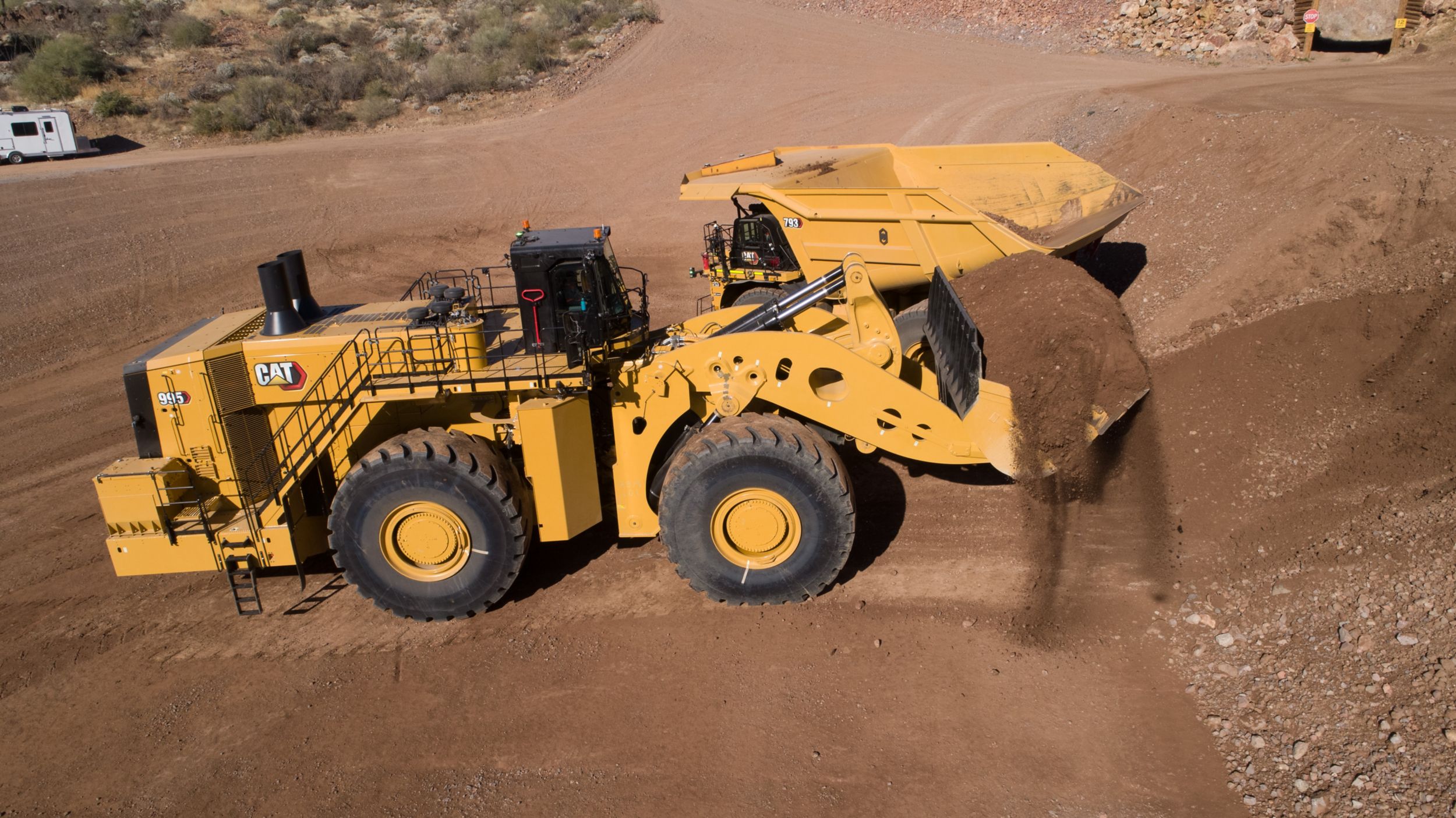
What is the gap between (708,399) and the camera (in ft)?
23.7

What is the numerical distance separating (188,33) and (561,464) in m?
30.2

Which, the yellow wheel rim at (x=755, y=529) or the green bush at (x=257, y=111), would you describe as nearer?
the yellow wheel rim at (x=755, y=529)

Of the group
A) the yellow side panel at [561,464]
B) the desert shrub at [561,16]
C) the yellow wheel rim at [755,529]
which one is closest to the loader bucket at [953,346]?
the yellow wheel rim at [755,529]

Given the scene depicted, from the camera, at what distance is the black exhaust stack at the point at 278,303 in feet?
24.3

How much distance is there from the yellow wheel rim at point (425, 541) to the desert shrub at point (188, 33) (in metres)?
29.7

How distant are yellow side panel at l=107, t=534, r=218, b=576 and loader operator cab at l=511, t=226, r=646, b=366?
297 centimetres

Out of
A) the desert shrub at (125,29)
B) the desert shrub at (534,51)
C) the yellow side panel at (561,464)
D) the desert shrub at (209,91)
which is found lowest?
the yellow side panel at (561,464)

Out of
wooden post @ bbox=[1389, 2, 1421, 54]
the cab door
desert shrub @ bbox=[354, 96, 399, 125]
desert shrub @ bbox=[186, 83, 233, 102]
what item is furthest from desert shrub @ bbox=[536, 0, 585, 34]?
wooden post @ bbox=[1389, 2, 1421, 54]

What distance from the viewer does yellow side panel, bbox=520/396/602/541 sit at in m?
6.88

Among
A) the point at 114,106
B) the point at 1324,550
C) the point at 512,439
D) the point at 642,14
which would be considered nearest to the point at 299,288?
the point at 512,439

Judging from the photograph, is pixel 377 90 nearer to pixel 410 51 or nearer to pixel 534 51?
pixel 410 51

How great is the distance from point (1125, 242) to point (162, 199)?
20.0 meters

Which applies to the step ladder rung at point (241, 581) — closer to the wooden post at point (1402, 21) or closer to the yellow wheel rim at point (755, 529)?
the yellow wheel rim at point (755, 529)

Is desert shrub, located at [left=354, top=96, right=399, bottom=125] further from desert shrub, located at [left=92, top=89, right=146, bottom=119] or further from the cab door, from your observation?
the cab door
